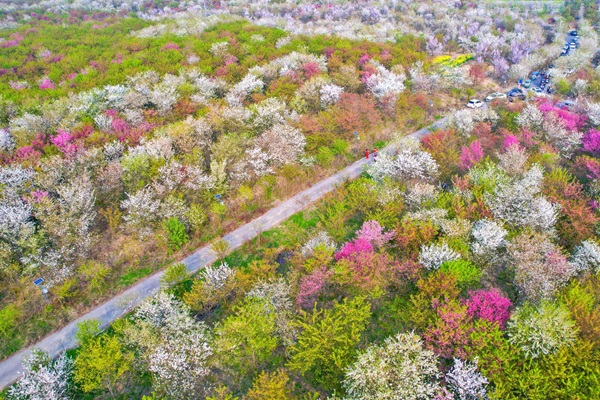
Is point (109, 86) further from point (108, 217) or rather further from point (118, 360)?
point (118, 360)

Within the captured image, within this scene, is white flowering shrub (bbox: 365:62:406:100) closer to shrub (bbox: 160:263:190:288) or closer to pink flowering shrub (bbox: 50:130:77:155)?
shrub (bbox: 160:263:190:288)

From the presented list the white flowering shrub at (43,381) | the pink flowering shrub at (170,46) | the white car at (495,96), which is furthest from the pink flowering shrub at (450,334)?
the pink flowering shrub at (170,46)

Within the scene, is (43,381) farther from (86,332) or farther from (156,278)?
(156,278)

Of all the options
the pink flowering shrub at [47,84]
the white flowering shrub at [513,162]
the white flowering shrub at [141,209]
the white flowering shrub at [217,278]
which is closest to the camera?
the white flowering shrub at [217,278]

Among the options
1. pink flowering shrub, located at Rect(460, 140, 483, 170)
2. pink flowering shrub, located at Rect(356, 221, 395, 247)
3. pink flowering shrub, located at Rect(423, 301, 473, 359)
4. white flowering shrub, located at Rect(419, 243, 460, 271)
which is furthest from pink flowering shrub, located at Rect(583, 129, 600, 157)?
pink flowering shrub, located at Rect(423, 301, 473, 359)

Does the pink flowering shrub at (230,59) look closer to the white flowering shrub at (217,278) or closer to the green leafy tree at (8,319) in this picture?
the white flowering shrub at (217,278)
